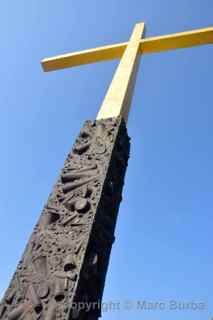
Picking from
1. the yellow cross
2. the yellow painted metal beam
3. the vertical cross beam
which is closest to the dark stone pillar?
the vertical cross beam

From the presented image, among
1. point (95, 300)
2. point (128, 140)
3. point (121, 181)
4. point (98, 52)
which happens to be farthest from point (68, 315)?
point (98, 52)

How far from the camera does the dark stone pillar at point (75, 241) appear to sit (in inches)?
65.2

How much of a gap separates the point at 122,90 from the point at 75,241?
1.54 m

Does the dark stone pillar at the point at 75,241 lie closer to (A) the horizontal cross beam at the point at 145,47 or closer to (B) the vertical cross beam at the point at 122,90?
(B) the vertical cross beam at the point at 122,90

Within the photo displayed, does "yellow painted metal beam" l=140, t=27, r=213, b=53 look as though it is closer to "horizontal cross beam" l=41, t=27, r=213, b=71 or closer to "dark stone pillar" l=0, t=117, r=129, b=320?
"horizontal cross beam" l=41, t=27, r=213, b=71

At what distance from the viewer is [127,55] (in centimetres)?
361

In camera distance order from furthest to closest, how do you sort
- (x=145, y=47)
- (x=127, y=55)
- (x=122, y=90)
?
(x=145, y=47), (x=127, y=55), (x=122, y=90)

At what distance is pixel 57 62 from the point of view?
433cm

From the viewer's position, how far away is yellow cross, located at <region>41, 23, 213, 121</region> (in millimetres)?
2965

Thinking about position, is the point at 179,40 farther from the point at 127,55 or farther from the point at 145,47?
the point at 127,55

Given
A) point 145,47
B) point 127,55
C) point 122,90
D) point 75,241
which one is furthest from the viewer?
point 145,47

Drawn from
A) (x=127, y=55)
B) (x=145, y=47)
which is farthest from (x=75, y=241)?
(x=145, y=47)

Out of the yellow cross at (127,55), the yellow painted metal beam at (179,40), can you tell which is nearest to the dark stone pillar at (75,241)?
the yellow cross at (127,55)

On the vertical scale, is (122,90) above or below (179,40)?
below
